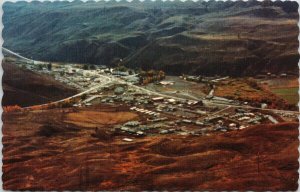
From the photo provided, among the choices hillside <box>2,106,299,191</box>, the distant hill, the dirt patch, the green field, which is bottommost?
hillside <box>2,106,299,191</box>

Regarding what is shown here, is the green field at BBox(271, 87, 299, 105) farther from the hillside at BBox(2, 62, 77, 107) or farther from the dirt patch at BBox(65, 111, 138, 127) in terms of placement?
the hillside at BBox(2, 62, 77, 107)

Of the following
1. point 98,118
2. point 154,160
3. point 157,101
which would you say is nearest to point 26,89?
point 98,118

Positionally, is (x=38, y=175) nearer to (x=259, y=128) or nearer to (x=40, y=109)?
(x=40, y=109)

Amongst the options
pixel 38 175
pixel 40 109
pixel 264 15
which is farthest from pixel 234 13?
pixel 38 175

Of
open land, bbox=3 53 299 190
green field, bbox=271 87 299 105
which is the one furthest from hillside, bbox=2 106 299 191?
green field, bbox=271 87 299 105

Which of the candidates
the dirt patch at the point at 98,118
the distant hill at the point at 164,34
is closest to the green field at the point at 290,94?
the distant hill at the point at 164,34

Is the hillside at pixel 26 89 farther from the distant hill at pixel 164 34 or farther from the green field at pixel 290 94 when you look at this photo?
the green field at pixel 290 94
